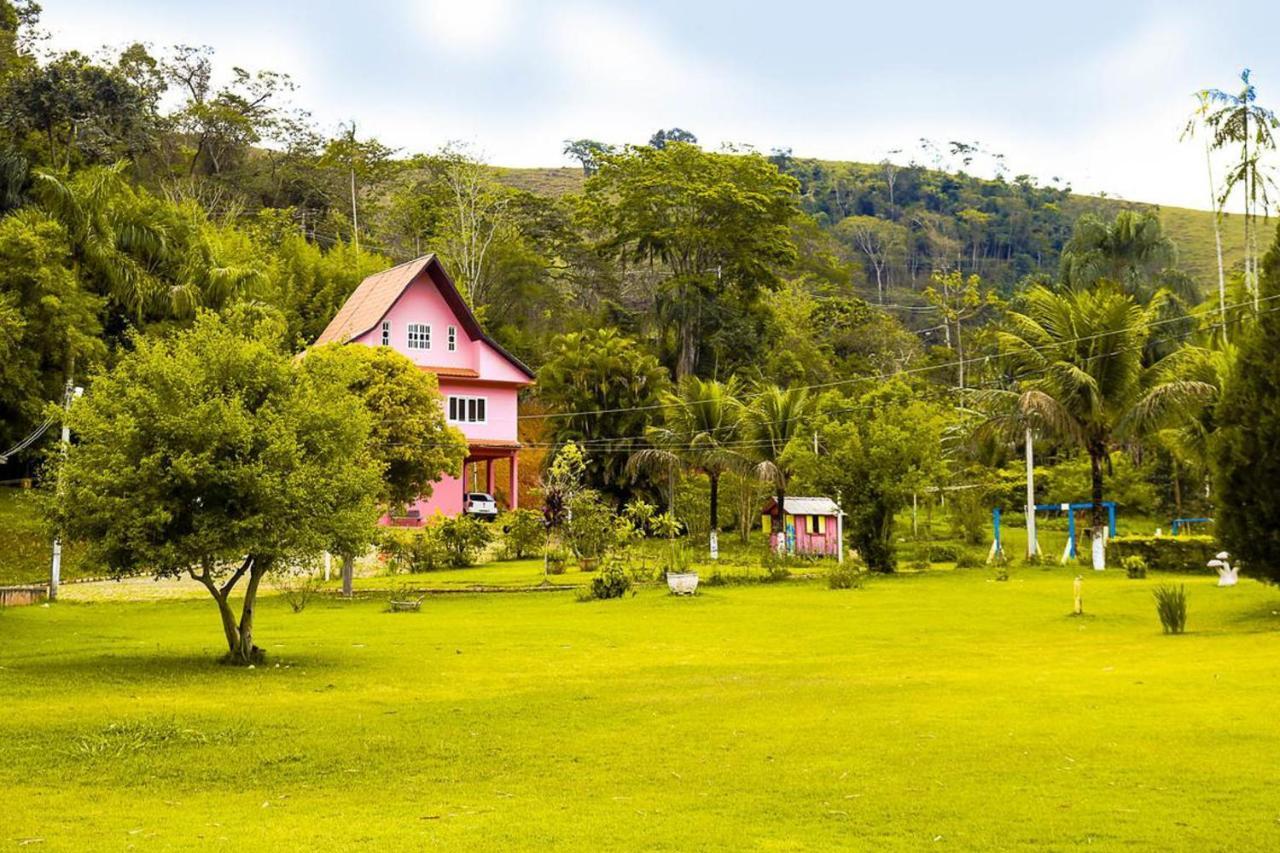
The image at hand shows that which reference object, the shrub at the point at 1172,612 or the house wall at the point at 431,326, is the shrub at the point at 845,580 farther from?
the house wall at the point at 431,326

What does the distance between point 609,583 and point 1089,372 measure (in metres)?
15.9

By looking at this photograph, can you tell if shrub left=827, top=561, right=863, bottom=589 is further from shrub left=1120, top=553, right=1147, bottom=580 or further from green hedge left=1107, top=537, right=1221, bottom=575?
green hedge left=1107, top=537, right=1221, bottom=575

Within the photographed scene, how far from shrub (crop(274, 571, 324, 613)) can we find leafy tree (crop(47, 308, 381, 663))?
27.0 ft

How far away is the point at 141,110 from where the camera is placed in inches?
2047

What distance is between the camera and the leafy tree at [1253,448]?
810 inches

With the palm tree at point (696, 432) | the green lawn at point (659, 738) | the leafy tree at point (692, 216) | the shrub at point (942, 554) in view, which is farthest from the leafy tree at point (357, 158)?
the green lawn at point (659, 738)

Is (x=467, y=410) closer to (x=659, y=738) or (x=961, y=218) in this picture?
(x=659, y=738)

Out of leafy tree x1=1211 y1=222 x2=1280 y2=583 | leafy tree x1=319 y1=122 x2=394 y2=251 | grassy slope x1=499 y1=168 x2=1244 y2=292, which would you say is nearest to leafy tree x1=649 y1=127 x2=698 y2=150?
grassy slope x1=499 y1=168 x2=1244 y2=292

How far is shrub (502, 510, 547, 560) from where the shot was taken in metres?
39.4

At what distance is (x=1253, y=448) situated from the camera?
2108 centimetres

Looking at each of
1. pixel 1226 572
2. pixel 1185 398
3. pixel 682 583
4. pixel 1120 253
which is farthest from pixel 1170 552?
pixel 1120 253

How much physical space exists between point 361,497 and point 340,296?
3823 cm

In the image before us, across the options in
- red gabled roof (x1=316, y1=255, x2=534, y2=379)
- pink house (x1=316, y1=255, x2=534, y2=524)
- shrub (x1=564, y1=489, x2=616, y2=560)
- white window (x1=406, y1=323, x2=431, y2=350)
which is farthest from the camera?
white window (x1=406, y1=323, x2=431, y2=350)

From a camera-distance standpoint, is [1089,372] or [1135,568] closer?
[1135,568]
